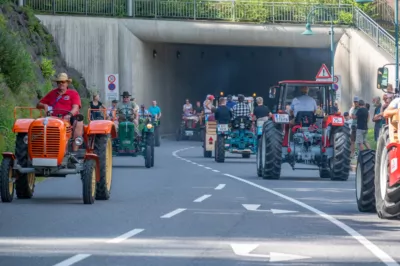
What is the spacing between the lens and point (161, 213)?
16750mm

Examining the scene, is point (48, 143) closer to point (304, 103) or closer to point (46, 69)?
point (304, 103)

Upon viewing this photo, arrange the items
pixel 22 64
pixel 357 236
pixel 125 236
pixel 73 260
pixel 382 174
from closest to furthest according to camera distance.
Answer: pixel 73 260 < pixel 125 236 < pixel 357 236 < pixel 382 174 < pixel 22 64

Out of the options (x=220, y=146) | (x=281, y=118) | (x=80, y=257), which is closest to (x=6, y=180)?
(x=80, y=257)

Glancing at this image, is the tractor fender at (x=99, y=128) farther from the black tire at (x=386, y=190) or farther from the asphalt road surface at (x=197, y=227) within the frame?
the black tire at (x=386, y=190)

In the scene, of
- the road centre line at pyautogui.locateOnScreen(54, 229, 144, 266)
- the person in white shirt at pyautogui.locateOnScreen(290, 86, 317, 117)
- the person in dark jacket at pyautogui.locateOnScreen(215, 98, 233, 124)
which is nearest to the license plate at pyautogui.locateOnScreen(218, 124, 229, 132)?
the person in dark jacket at pyautogui.locateOnScreen(215, 98, 233, 124)

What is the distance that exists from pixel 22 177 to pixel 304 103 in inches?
363

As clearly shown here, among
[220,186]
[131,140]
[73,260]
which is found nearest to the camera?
[73,260]

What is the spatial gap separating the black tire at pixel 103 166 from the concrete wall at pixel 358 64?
1478 inches

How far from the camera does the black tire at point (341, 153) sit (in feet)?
86.7

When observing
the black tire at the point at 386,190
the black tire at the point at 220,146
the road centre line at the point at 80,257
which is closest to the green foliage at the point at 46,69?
the black tire at the point at 220,146

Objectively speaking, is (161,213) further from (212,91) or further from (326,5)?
(212,91)

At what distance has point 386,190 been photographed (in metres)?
15.2

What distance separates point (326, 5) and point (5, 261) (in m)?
50.1

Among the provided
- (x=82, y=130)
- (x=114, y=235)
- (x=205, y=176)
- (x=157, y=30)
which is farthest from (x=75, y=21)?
(x=114, y=235)
